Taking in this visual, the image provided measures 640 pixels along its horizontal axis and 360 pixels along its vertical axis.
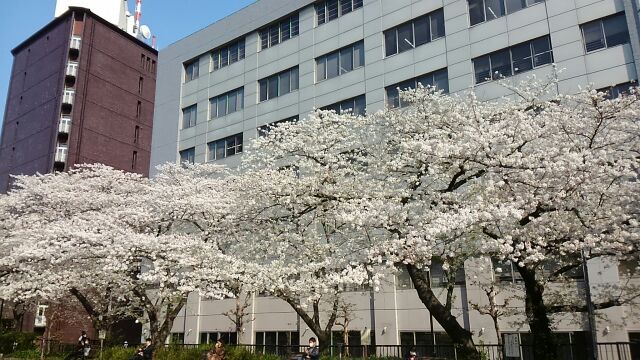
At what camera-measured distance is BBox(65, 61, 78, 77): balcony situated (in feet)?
183

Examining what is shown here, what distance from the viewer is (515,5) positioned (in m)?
28.9

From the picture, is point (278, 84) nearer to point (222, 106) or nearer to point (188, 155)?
point (222, 106)

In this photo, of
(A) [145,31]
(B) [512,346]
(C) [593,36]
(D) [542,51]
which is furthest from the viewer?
(A) [145,31]

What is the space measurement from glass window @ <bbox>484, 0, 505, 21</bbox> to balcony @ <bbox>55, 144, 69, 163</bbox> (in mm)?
43692

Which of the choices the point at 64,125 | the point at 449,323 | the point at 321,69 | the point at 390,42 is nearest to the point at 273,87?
the point at 321,69

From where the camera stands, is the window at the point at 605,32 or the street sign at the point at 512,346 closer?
the street sign at the point at 512,346

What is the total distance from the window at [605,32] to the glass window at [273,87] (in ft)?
71.1

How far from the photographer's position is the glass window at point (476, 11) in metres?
30.2

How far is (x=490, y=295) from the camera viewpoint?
23656 millimetres

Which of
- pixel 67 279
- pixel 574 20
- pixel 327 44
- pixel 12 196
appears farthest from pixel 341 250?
pixel 12 196

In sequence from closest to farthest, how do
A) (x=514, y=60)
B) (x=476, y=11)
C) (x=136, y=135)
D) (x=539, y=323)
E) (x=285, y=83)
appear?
(x=539, y=323)
(x=514, y=60)
(x=476, y=11)
(x=285, y=83)
(x=136, y=135)

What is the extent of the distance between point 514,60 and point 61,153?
4542 cm

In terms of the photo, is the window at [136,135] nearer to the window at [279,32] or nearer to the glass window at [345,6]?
the window at [279,32]

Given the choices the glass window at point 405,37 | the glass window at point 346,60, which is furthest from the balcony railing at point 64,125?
the glass window at point 405,37
